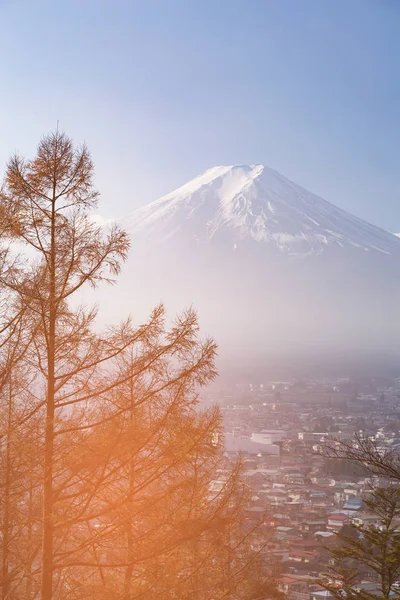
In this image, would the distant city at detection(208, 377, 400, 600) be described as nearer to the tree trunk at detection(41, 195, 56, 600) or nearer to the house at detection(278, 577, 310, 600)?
the house at detection(278, 577, 310, 600)

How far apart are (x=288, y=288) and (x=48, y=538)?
16033cm

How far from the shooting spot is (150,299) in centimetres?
14825

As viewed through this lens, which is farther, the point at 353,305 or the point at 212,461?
the point at 353,305

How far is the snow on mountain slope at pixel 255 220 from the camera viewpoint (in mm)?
157250

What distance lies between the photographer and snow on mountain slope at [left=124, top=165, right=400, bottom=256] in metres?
157

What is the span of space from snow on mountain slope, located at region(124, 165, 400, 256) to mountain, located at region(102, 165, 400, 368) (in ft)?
0.87

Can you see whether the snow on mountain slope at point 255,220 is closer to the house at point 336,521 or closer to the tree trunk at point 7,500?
the house at point 336,521

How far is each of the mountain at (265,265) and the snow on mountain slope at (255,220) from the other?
265mm

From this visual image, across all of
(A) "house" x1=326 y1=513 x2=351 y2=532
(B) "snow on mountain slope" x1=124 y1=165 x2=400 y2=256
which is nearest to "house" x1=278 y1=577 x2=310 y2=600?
(A) "house" x1=326 y1=513 x2=351 y2=532

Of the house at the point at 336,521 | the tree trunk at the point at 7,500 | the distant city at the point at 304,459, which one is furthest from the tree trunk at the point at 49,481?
the house at the point at 336,521

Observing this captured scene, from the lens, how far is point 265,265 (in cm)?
16562

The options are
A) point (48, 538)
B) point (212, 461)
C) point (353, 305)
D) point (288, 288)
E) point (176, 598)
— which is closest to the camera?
point (48, 538)

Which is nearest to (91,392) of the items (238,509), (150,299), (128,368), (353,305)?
(128,368)

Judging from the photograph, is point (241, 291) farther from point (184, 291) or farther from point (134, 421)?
point (134, 421)
